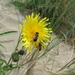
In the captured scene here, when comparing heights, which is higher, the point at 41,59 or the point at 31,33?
the point at 31,33

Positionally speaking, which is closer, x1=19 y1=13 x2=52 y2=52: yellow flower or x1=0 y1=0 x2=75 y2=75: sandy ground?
x1=19 y1=13 x2=52 y2=52: yellow flower

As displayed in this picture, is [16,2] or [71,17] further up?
[16,2]

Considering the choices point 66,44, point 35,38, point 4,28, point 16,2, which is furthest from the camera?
point 16,2

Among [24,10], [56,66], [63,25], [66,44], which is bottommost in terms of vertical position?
[56,66]

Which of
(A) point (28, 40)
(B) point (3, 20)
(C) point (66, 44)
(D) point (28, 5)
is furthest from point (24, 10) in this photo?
(A) point (28, 40)

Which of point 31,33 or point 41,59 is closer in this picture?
point 31,33

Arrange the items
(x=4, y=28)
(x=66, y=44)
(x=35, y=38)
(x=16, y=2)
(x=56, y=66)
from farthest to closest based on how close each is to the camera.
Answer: (x=16, y=2) → (x=66, y=44) → (x=4, y=28) → (x=56, y=66) → (x=35, y=38)

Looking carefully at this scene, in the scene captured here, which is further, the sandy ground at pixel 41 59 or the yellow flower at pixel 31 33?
the sandy ground at pixel 41 59

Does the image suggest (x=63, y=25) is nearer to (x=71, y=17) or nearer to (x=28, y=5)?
(x=71, y=17)
